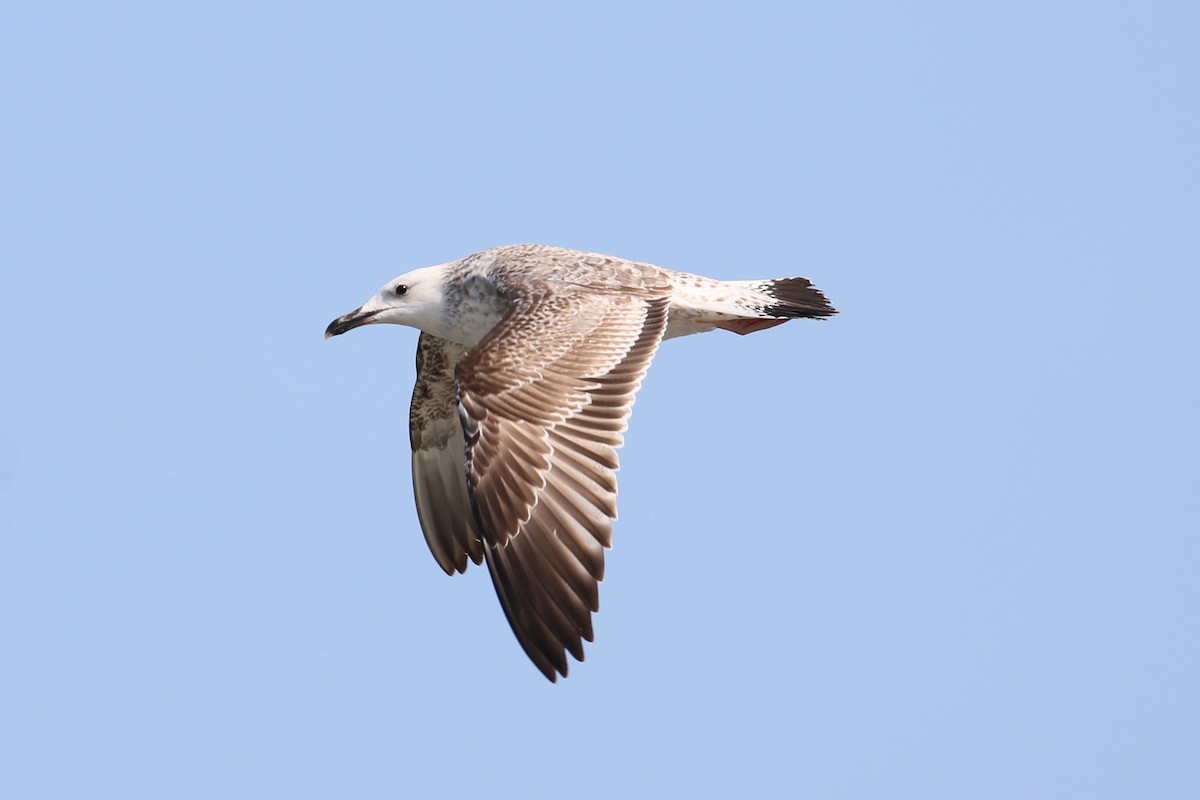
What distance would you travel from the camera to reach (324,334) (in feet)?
53.3

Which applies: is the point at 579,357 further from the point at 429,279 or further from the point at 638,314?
the point at 429,279

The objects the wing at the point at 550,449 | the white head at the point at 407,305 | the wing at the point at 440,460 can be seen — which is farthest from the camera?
the wing at the point at 440,460

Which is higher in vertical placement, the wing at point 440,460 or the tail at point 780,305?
the tail at point 780,305

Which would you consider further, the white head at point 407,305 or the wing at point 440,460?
the wing at point 440,460

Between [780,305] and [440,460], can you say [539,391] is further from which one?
[440,460]

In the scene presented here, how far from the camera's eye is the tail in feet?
52.7

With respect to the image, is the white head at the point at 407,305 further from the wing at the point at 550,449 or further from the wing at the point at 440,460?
the wing at the point at 550,449

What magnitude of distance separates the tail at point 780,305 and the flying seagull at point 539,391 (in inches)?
0.8

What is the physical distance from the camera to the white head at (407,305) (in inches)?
629

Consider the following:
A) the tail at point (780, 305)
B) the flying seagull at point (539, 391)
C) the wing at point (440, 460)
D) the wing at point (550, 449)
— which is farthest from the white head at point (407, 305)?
the tail at point (780, 305)

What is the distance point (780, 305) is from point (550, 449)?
3.92 meters

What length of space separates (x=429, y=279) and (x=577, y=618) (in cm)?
469

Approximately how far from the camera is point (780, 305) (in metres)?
16.2

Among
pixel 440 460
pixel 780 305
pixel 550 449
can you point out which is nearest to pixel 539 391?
pixel 550 449
